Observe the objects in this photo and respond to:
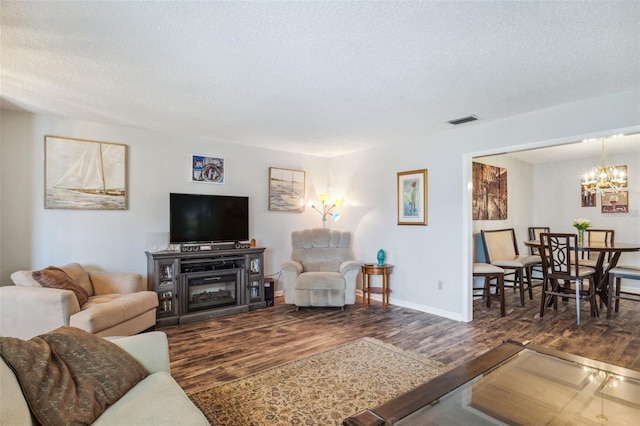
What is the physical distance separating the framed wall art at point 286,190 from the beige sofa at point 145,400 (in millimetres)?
3568

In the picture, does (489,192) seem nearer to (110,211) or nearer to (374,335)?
(374,335)

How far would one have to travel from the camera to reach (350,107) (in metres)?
3.29

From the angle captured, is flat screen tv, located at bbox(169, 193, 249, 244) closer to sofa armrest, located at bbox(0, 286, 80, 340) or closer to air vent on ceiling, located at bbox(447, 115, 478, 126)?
sofa armrest, located at bbox(0, 286, 80, 340)

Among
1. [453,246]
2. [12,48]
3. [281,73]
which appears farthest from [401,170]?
[12,48]

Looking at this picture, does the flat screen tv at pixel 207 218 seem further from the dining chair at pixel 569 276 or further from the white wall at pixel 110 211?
the dining chair at pixel 569 276

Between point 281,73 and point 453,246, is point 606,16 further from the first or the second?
point 453,246

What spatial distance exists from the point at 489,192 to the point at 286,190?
11.4ft

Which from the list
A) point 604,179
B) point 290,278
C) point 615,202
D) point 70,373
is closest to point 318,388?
point 70,373

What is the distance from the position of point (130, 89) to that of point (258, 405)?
8.98ft

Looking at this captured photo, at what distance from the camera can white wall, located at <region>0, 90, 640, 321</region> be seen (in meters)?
3.42

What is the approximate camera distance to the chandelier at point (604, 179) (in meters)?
4.96

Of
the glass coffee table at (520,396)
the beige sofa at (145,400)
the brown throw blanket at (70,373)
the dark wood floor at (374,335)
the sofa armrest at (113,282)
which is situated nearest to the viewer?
the beige sofa at (145,400)

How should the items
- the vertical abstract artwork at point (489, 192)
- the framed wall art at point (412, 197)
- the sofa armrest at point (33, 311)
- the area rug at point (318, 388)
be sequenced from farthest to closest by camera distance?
the vertical abstract artwork at point (489, 192)
the framed wall art at point (412, 197)
the sofa armrest at point (33, 311)
the area rug at point (318, 388)

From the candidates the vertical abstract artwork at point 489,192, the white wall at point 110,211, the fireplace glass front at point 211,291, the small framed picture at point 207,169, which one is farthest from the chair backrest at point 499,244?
the small framed picture at point 207,169
